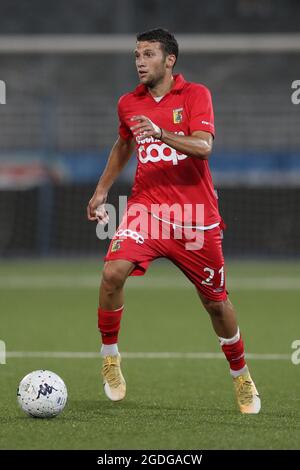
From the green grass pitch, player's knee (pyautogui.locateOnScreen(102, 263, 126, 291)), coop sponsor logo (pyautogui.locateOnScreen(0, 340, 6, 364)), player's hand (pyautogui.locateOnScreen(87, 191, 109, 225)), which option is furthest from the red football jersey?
coop sponsor logo (pyautogui.locateOnScreen(0, 340, 6, 364))

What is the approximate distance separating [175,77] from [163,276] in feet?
33.6

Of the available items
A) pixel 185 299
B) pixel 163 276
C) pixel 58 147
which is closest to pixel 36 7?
pixel 58 147

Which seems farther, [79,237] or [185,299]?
[79,237]

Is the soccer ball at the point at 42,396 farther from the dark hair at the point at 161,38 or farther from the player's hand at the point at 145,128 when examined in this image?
the dark hair at the point at 161,38

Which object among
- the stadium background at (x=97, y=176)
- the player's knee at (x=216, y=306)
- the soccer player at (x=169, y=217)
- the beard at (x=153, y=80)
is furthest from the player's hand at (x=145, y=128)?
the stadium background at (x=97, y=176)

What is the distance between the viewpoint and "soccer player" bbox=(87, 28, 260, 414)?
6.49 meters

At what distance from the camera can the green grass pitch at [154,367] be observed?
5434mm

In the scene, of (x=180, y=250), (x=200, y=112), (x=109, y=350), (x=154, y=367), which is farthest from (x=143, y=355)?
(x=200, y=112)

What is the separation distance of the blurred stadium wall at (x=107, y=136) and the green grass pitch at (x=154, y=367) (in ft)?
7.77

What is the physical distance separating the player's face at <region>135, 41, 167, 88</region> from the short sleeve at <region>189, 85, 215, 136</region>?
0.28 meters

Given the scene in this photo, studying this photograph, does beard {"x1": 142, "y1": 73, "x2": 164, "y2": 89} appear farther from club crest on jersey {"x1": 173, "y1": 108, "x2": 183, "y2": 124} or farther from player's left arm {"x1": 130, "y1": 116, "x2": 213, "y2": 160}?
player's left arm {"x1": 130, "y1": 116, "x2": 213, "y2": 160}

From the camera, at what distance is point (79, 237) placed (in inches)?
742

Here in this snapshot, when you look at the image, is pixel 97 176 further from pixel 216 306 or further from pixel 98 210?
pixel 216 306
